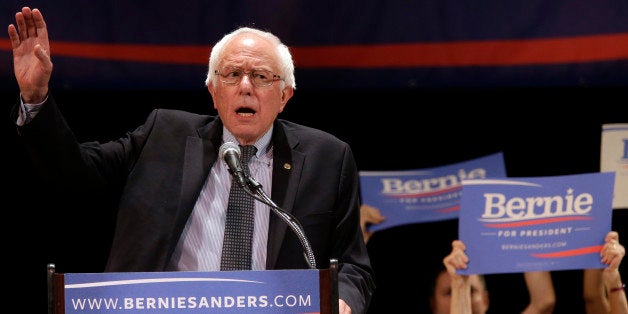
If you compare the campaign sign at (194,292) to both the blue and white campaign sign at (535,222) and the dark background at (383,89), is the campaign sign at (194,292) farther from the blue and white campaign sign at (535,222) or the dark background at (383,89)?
the dark background at (383,89)

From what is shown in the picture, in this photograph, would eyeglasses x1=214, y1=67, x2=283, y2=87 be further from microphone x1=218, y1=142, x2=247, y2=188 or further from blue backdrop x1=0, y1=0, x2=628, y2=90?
blue backdrop x1=0, y1=0, x2=628, y2=90

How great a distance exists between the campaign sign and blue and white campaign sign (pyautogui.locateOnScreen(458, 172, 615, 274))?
7.16 feet

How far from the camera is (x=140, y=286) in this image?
7.57ft

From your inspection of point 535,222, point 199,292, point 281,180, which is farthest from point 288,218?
point 535,222

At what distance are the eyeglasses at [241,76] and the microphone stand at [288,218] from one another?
60 centimetres

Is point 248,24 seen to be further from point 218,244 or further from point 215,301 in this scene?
point 215,301

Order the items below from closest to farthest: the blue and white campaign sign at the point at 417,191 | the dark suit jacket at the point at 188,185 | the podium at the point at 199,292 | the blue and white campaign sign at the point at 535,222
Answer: the podium at the point at 199,292, the dark suit jacket at the point at 188,185, the blue and white campaign sign at the point at 535,222, the blue and white campaign sign at the point at 417,191

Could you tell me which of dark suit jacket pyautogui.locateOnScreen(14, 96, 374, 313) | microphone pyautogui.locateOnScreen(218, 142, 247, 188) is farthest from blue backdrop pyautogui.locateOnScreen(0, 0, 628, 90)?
microphone pyautogui.locateOnScreen(218, 142, 247, 188)

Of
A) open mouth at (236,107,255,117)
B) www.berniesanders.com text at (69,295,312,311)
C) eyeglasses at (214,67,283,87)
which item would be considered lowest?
www.berniesanders.com text at (69,295,312,311)

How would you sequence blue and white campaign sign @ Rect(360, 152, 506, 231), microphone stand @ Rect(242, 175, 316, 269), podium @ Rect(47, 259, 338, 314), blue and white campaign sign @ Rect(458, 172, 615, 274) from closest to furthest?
podium @ Rect(47, 259, 338, 314), microphone stand @ Rect(242, 175, 316, 269), blue and white campaign sign @ Rect(458, 172, 615, 274), blue and white campaign sign @ Rect(360, 152, 506, 231)

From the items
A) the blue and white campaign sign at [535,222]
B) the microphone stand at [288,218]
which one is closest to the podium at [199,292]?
the microphone stand at [288,218]

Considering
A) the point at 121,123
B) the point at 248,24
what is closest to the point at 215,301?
the point at 248,24

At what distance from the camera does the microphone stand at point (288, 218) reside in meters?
2.50

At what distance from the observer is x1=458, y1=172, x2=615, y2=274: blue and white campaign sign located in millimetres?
4438
